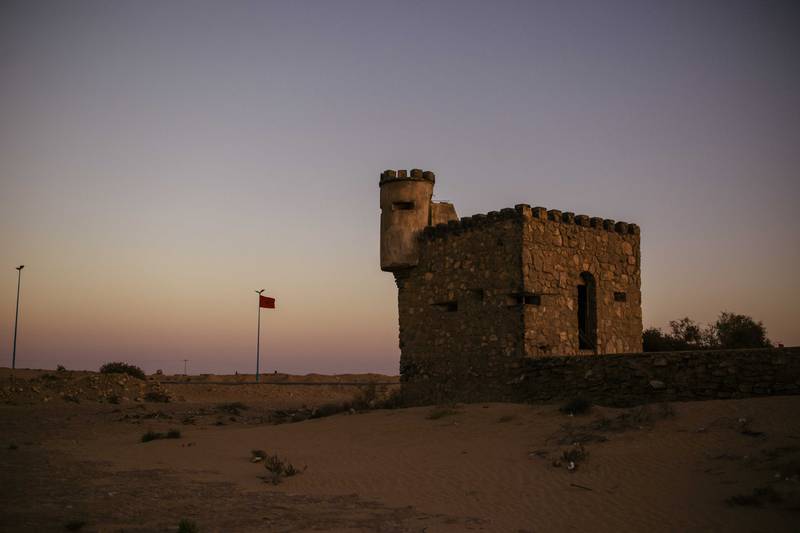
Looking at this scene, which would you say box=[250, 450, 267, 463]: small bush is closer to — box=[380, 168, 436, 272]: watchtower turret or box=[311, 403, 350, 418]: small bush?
box=[311, 403, 350, 418]: small bush

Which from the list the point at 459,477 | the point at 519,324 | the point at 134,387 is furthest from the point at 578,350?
the point at 134,387

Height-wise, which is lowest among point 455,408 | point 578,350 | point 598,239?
point 455,408

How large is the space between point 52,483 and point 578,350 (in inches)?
430

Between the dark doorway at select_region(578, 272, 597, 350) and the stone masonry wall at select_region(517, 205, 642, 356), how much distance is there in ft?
0.29

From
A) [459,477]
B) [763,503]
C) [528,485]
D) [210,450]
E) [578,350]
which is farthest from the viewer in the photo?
[578,350]

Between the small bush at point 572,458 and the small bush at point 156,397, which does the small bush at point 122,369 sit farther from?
the small bush at point 572,458

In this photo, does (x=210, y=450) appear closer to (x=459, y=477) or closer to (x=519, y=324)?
(x=459, y=477)

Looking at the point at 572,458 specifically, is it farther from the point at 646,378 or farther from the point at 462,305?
the point at 462,305

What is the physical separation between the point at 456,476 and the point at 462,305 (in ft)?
22.3

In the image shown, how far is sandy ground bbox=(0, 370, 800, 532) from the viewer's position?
7750 mm

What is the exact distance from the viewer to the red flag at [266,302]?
3706cm

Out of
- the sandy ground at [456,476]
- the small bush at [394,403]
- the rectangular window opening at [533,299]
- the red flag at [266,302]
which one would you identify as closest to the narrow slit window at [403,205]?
the rectangular window opening at [533,299]

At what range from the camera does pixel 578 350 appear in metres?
16.1

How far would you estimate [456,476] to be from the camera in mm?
9977
